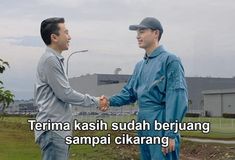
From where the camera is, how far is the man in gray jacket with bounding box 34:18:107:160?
5.36 metres

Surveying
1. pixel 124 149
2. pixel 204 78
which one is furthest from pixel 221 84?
pixel 124 149

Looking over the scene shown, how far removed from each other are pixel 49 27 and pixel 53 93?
617mm

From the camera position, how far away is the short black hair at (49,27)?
5.53 m

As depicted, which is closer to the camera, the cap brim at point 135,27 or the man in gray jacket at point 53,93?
the man in gray jacket at point 53,93

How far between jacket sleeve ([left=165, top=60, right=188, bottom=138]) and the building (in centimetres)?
7185

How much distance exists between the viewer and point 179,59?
572 centimetres

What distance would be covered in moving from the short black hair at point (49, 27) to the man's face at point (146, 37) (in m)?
0.77

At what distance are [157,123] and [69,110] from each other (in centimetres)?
82

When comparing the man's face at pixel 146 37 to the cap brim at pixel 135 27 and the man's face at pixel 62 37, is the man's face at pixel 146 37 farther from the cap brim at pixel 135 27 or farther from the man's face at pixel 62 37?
the man's face at pixel 62 37

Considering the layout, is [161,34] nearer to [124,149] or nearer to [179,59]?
[179,59]

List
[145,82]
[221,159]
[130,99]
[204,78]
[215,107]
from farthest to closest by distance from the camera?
1. [204,78]
2. [215,107]
3. [221,159]
4. [130,99]
5. [145,82]

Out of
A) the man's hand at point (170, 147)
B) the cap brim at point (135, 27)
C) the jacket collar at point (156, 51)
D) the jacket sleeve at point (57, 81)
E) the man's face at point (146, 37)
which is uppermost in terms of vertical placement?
the cap brim at point (135, 27)

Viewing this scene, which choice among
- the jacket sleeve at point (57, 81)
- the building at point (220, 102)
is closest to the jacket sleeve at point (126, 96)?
the jacket sleeve at point (57, 81)

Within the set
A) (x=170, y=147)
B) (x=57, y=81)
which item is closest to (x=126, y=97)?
(x=170, y=147)
